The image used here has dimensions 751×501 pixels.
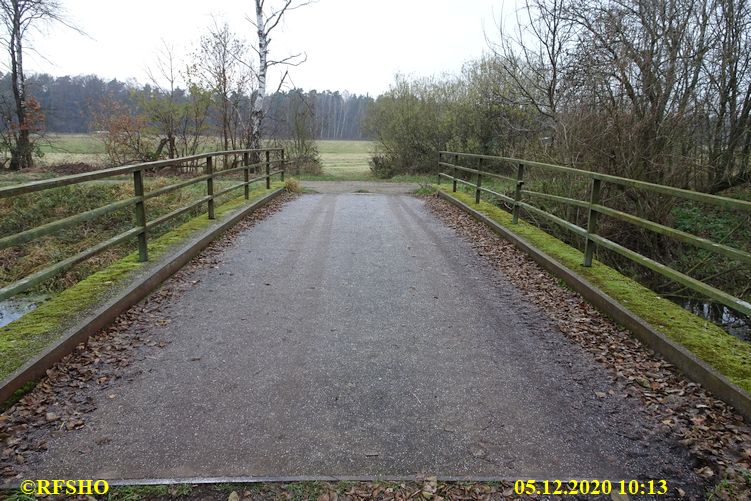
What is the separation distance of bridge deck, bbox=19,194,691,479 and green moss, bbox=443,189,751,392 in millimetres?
763

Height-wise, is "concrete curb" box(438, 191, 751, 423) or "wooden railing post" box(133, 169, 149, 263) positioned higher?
"wooden railing post" box(133, 169, 149, 263)

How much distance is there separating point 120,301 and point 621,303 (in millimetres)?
4686

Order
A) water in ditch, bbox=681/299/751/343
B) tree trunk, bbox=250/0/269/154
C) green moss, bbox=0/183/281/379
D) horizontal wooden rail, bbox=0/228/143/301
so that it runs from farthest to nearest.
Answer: tree trunk, bbox=250/0/269/154 → water in ditch, bbox=681/299/751/343 → horizontal wooden rail, bbox=0/228/143/301 → green moss, bbox=0/183/281/379

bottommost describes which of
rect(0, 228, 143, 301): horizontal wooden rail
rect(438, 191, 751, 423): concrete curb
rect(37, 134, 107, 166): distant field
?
rect(438, 191, 751, 423): concrete curb

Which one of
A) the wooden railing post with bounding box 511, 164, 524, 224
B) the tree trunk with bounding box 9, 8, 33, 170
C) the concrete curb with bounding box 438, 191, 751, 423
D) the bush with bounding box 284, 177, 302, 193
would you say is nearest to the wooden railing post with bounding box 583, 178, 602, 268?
the concrete curb with bounding box 438, 191, 751, 423

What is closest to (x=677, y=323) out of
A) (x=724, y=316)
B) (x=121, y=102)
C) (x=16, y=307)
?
(x=724, y=316)

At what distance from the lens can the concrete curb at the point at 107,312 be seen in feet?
10.9

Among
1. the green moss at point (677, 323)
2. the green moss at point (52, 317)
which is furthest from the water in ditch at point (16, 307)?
the green moss at point (677, 323)

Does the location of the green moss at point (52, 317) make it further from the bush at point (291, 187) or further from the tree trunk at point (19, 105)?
the tree trunk at point (19, 105)

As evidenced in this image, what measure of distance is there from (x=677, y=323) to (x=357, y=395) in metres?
2.90

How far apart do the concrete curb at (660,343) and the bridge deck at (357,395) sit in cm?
59

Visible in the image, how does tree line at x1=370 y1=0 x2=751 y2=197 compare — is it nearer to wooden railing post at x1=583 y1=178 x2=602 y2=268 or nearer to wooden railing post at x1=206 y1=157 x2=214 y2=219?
wooden railing post at x1=583 y1=178 x2=602 y2=268

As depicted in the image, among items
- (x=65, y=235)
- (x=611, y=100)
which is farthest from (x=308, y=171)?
(x=611, y=100)

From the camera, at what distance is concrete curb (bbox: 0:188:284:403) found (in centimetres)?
333
